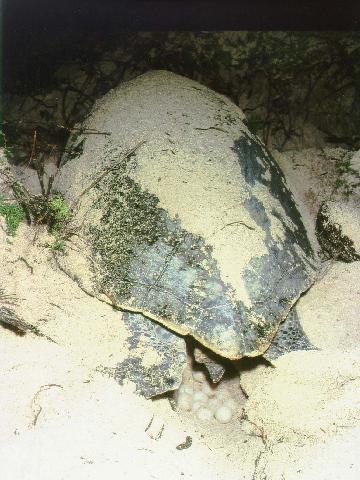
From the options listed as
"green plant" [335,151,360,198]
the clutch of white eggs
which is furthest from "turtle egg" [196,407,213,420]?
"green plant" [335,151,360,198]

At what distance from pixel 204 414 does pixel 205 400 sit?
0.33ft

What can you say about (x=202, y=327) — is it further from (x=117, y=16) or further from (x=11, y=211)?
(x=117, y=16)

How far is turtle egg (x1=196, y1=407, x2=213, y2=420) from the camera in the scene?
2006 mm

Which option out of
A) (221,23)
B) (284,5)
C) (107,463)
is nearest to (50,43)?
(221,23)

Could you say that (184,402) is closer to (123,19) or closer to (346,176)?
(346,176)

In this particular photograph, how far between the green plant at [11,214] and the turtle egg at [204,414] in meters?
1.34

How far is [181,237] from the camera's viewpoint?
1926mm

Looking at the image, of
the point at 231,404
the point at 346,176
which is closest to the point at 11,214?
the point at 231,404

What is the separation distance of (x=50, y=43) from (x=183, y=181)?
5.52 feet

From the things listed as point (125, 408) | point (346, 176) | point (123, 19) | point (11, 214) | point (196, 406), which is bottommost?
point (196, 406)

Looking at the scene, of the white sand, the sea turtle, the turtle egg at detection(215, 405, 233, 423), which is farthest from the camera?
the turtle egg at detection(215, 405, 233, 423)

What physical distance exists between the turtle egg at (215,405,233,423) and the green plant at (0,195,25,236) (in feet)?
4.62

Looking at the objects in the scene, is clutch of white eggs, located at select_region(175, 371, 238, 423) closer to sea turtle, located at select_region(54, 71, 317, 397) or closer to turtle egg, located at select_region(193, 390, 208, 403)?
turtle egg, located at select_region(193, 390, 208, 403)

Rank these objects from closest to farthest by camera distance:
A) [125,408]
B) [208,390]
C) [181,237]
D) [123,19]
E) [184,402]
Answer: [125,408] < [181,237] < [184,402] < [208,390] < [123,19]
